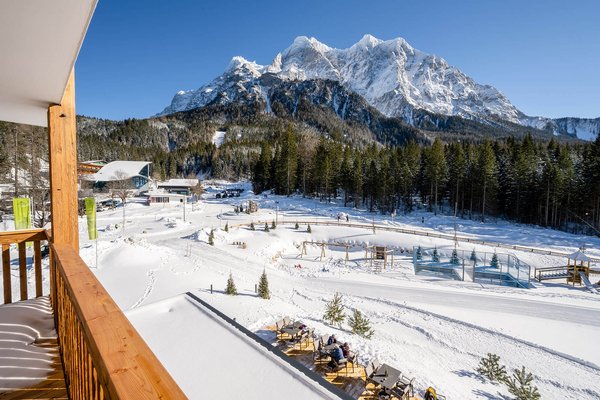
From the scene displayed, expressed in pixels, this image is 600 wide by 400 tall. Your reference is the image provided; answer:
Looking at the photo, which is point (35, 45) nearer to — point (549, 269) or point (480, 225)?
point (549, 269)

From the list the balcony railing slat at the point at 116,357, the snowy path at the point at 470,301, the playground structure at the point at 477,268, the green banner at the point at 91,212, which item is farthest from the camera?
the playground structure at the point at 477,268

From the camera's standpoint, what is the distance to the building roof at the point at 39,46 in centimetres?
202

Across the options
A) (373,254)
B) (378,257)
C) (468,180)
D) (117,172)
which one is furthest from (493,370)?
(117,172)

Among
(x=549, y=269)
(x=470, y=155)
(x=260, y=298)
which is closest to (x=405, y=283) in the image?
(x=260, y=298)

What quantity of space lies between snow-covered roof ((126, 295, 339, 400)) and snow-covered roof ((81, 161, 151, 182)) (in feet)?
174

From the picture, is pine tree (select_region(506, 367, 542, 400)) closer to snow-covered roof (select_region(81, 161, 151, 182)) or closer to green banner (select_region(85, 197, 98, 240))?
green banner (select_region(85, 197, 98, 240))

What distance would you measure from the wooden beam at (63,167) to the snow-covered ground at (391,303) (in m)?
3.80

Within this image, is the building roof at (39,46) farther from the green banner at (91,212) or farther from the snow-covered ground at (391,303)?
the green banner at (91,212)

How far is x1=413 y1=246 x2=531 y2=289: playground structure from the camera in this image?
68.9ft

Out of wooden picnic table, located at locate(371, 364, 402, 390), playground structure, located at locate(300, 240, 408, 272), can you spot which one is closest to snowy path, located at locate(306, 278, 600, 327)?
playground structure, located at locate(300, 240, 408, 272)

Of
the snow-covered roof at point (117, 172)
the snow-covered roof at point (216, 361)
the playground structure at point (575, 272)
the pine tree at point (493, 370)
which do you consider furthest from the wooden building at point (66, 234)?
the snow-covered roof at point (117, 172)

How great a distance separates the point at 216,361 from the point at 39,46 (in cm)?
595

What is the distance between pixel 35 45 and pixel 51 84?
0.92m

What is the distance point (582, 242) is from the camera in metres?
31.7
